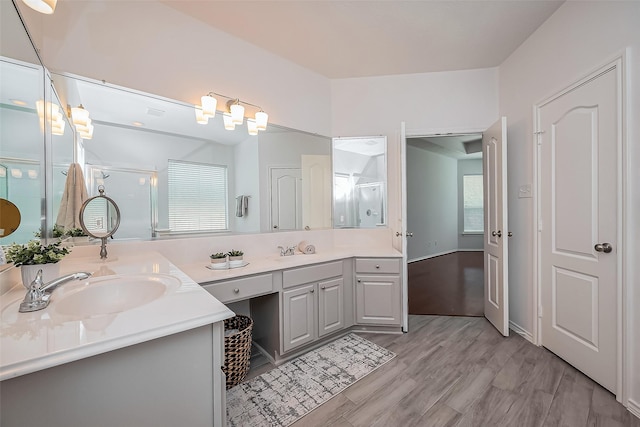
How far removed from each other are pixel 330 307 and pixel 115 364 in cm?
184

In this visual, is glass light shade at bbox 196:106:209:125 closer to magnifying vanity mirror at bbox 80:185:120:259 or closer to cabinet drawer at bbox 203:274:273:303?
magnifying vanity mirror at bbox 80:185:120:259

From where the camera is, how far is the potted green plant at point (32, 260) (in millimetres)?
1026

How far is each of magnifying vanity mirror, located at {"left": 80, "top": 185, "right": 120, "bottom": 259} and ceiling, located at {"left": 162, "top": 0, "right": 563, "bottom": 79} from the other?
154cm

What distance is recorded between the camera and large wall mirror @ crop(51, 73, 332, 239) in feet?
5.76

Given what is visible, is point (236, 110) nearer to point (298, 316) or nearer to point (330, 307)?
point (298, 316)

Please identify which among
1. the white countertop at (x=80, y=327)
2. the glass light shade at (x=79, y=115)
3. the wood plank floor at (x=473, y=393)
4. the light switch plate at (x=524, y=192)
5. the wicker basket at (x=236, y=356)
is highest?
the glass light shade at (x=79, y=115)

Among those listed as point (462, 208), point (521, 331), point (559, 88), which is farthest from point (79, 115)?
point (462, 208)

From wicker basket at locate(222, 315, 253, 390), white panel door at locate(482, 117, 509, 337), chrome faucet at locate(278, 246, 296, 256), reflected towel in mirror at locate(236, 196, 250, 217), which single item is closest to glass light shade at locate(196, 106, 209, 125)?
reflected towel in mirror at locate(236, 196, 250, 217)

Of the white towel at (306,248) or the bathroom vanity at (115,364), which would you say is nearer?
the bathroom vanity at (115,364)

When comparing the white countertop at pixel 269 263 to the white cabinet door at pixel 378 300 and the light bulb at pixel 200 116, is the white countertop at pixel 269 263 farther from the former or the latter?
the light bulb at pixel 200 116

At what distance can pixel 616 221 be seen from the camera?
166cm

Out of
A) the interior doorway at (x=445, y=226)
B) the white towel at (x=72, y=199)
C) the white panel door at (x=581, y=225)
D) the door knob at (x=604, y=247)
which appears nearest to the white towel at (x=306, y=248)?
the interior doorway at (x=445, y=226)

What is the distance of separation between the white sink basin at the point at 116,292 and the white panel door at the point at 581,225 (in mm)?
2542

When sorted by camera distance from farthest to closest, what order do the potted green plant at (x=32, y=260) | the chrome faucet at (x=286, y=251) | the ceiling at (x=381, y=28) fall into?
the chrome faucet at (x=286, y=251)
the ceiling at (x=381, y=28)
the potted green plant at (x=32, y=260)
